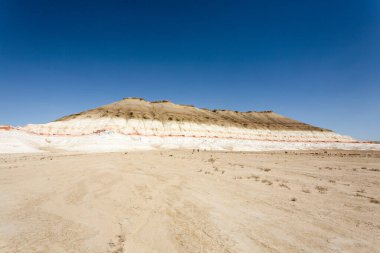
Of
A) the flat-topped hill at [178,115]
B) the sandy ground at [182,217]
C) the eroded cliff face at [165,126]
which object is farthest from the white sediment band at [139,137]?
the sandy ground at [182,217]

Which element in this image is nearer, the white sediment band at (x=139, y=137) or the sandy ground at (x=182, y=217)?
the sandy ground at (x=182, y=217)

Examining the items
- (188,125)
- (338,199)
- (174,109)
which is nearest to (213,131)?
(188,125)

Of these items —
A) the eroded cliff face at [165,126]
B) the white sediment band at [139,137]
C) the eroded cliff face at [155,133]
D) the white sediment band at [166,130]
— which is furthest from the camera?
the eroded cliff face at [165,126]

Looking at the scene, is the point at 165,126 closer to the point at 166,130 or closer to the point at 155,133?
the point at 166,130

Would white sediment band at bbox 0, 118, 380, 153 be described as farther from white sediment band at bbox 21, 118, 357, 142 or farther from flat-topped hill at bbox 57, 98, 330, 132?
flat-topped hill at bbox 57, 98, 330, 132

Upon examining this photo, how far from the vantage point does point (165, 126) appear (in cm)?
7000

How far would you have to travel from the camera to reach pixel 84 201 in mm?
7207

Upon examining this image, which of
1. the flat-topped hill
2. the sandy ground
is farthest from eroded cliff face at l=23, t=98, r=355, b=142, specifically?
the sandy ground

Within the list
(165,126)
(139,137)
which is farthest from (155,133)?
(139,137)

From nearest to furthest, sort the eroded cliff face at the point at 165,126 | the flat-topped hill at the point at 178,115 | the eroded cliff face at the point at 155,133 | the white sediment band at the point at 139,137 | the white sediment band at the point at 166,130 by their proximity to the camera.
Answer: the white sediment band at the point at 139,137 < the eroded cliff face at the point at 155,133 < the white sediment band at the point at 166,130 < the eroded cliff face at the point at 165,126 < the flat-topped hill at the point at 178,115

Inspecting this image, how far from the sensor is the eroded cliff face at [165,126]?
57562mm

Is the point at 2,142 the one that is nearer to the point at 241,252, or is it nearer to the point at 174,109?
the point at 241,252

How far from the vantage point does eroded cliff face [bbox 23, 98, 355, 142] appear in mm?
57562

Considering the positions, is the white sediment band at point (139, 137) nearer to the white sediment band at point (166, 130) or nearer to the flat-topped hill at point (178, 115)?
the white sediment band at point (166, 130)
